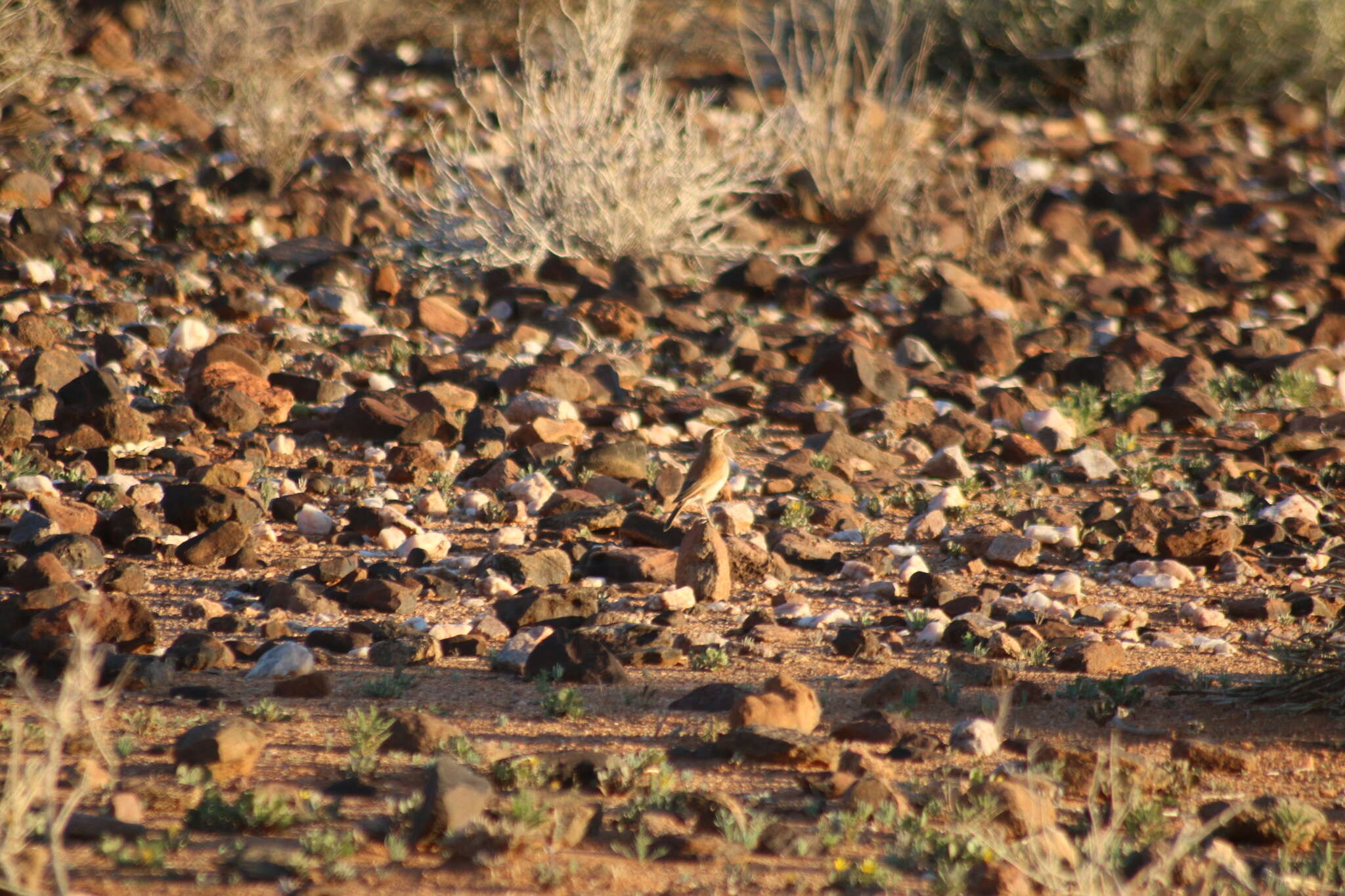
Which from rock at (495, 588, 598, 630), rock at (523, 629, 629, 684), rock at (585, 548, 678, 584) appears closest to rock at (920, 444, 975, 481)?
rock at (585, 548, 678, 584)

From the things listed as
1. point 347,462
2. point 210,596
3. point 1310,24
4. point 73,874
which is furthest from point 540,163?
point 1310,24

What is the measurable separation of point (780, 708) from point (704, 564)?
52.2 inches

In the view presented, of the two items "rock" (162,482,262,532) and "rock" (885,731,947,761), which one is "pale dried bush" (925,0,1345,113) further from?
"rock" (885,731,947,761)

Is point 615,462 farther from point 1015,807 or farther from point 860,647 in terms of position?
point 1015,807

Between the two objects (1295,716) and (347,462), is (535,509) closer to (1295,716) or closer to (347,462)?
(347,462)

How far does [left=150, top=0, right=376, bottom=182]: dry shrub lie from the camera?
1016 centimetres

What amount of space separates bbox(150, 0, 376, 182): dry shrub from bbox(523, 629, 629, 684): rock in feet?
22.4

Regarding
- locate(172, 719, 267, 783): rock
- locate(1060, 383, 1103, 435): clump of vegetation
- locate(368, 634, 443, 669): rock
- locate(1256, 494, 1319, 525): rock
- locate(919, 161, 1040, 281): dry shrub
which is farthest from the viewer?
locate(919, 161, 1040, 281): dry shrub

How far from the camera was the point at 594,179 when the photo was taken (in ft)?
29.5

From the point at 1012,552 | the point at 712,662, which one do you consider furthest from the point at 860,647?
the point at 1012,552

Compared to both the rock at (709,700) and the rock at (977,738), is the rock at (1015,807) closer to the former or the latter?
the rock at (977,738)

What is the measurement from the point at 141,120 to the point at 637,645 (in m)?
8.32

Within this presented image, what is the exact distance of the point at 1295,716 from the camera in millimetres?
3791

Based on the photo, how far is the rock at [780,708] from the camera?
11.4 ft
